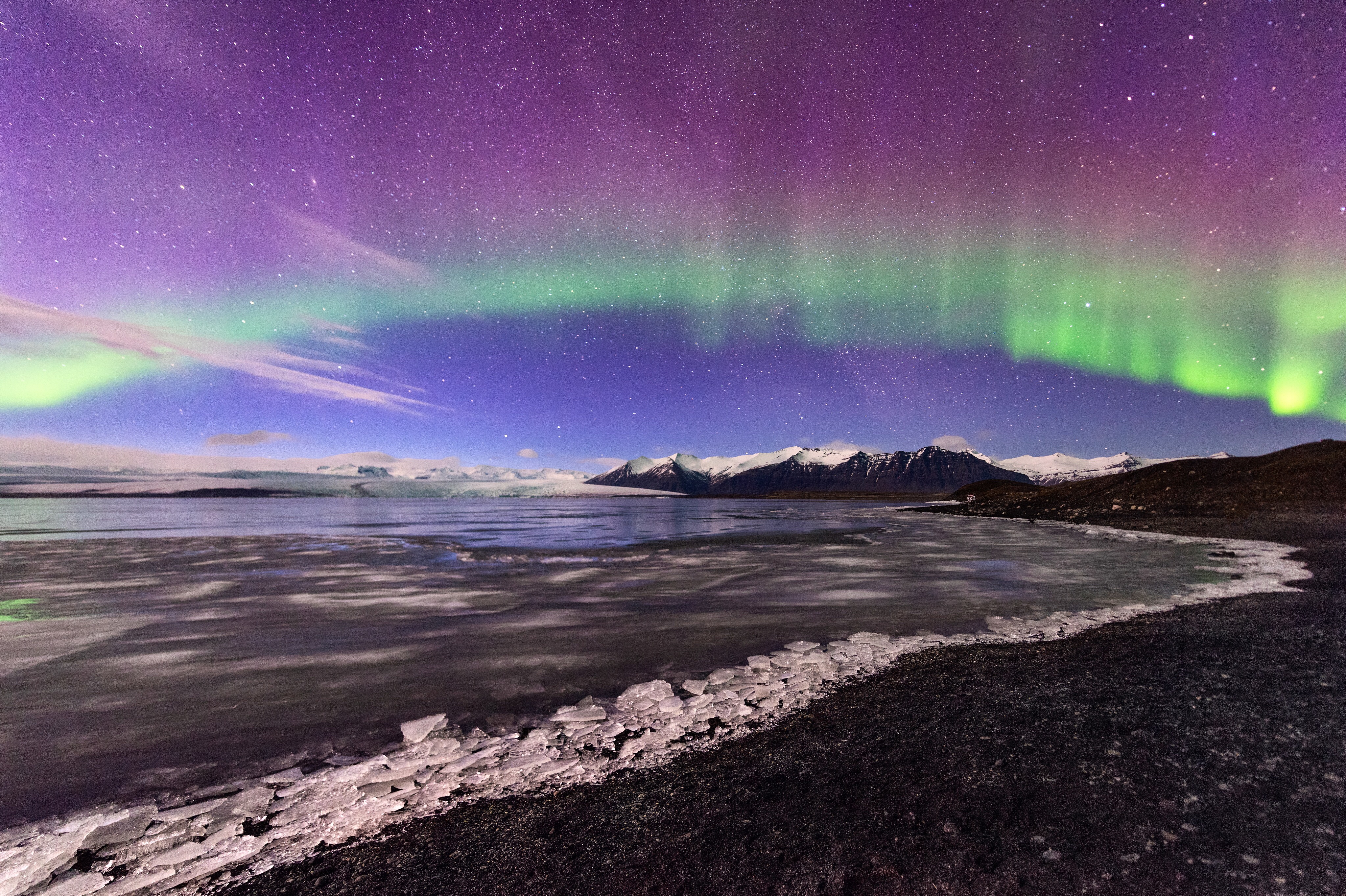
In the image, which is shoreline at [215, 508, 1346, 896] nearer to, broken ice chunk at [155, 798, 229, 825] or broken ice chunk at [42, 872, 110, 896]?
broken ice chunk at [42, 872, 110, 896]

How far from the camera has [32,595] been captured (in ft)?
41.9

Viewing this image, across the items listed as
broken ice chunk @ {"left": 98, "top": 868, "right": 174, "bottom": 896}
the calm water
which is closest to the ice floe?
broken ice chunk @ {"left": 98, "top": 868, "right": 174, "bottom": 896}

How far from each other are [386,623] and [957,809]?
9.69 m

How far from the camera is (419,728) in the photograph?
5316 mm

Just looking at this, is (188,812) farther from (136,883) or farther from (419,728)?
(419,728)

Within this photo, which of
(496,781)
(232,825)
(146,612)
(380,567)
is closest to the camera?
(232,825)

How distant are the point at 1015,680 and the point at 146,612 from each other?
15.5 meters

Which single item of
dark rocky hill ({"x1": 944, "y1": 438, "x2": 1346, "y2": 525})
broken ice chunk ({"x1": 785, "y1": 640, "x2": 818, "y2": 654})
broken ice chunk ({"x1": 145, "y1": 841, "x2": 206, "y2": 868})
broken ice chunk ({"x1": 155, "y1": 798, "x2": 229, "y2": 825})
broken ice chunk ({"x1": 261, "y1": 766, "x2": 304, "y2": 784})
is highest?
dark rocky hill ({"x1": 944, "y1": 438, "x2": 1346, "y2": 525})

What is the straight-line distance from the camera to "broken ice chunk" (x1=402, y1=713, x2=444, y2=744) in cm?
514

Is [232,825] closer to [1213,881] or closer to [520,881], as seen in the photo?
[520,881]

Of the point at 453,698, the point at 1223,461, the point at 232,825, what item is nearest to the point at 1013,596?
the point at 453,698

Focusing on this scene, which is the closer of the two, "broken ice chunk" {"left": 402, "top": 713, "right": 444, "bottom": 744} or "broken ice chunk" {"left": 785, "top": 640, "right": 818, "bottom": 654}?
"broken ice chunk" {"left": 402, "top": 713, "right": 444, "bottom": 744}

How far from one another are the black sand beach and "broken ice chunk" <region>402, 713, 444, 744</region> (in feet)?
5.12

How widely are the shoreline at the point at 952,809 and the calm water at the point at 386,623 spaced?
7.15 ft
